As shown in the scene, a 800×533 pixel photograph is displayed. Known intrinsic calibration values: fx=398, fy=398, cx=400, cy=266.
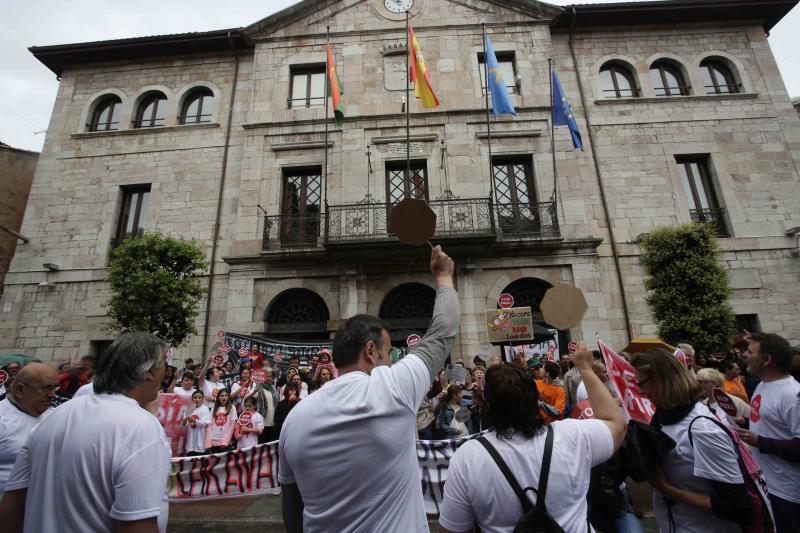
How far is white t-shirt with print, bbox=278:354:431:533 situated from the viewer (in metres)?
1.62

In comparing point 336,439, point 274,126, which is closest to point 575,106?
point 274,126

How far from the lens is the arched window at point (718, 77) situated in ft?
46.0

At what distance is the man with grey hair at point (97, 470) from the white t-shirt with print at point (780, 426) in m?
4.17

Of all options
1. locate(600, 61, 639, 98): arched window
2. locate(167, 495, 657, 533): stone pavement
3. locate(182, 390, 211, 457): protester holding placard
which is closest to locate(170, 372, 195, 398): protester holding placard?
locate(182, 390, 211, 457): protester holding placard

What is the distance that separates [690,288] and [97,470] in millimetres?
12922

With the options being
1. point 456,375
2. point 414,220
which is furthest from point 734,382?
point 414,220

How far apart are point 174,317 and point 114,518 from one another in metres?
10.8

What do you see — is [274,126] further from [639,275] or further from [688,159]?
[688,159]

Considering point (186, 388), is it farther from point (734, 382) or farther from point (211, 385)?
point (734, 382)

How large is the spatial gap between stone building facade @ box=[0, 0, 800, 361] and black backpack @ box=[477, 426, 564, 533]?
969 cm

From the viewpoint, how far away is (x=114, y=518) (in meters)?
1.53

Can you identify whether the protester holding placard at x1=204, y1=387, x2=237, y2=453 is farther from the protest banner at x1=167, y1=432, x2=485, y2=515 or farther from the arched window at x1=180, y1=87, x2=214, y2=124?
the arched window at x1=180, y1=87, x2=214, y2=124

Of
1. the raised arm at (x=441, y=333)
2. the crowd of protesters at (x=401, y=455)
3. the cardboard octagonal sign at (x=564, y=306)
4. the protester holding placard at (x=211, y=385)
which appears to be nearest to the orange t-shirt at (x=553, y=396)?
the cardboard octagonal sign at (x=564, y=306)

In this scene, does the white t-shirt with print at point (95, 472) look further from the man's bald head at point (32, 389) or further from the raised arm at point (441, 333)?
the man's bald head at point (32, 389)
